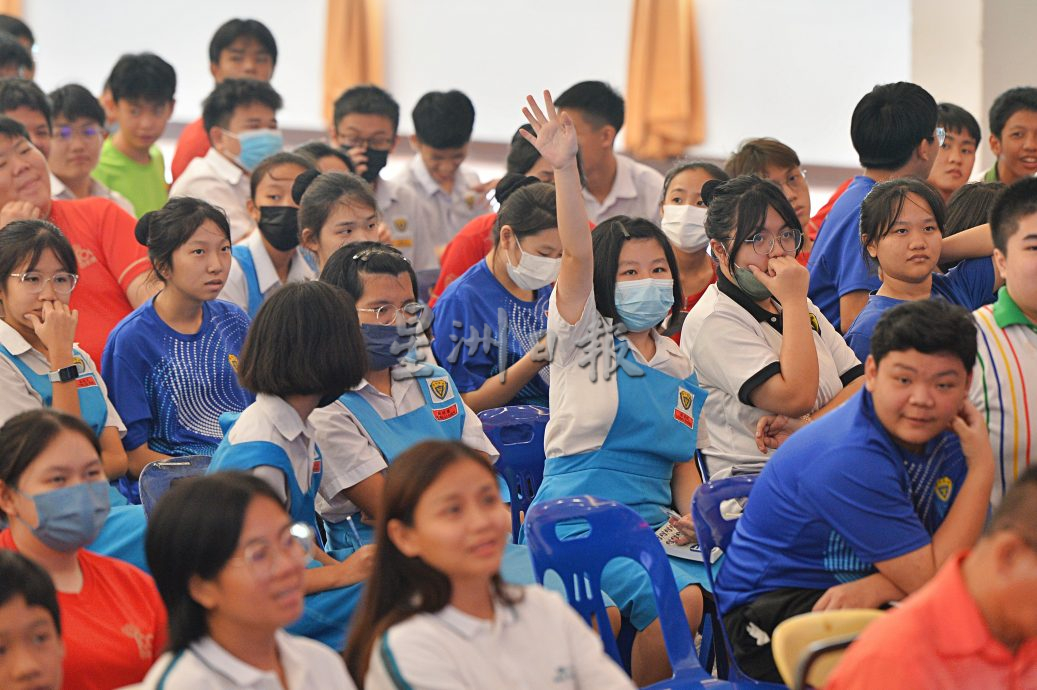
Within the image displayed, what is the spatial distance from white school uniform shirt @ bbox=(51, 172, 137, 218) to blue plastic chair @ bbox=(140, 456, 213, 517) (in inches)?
80.9

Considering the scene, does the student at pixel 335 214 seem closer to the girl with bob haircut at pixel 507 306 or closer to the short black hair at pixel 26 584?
the girl with bob haircut at pixel 507 306

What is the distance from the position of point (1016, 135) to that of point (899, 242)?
1.58 metres

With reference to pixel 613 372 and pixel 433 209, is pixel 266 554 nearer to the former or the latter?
pixel 613 372

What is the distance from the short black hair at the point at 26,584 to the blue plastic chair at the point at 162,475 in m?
0.82

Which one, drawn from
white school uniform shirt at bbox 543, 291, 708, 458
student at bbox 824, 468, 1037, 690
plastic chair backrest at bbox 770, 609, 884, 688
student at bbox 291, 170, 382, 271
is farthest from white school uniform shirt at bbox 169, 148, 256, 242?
student at bbox 824, 468, 1037, 690

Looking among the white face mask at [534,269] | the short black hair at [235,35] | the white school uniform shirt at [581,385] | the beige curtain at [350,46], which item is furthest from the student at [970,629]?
the beige curtain at [350,46]

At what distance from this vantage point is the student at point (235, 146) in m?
5.32

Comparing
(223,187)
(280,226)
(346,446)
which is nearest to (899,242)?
(346,446)

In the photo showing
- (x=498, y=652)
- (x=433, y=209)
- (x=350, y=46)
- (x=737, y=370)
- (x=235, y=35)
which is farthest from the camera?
(x=350, y=46)

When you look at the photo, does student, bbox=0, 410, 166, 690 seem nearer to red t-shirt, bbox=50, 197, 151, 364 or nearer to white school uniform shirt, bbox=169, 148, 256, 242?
red t-shirt, bbox=50, 197, 151, 364

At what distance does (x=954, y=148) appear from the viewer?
16.0 ft

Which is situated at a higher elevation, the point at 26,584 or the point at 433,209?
the point at 433,209

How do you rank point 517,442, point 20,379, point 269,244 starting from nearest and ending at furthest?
point 20,379, point 517,442, point 269,244

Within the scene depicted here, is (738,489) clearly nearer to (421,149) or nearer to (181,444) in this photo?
(181,444)
